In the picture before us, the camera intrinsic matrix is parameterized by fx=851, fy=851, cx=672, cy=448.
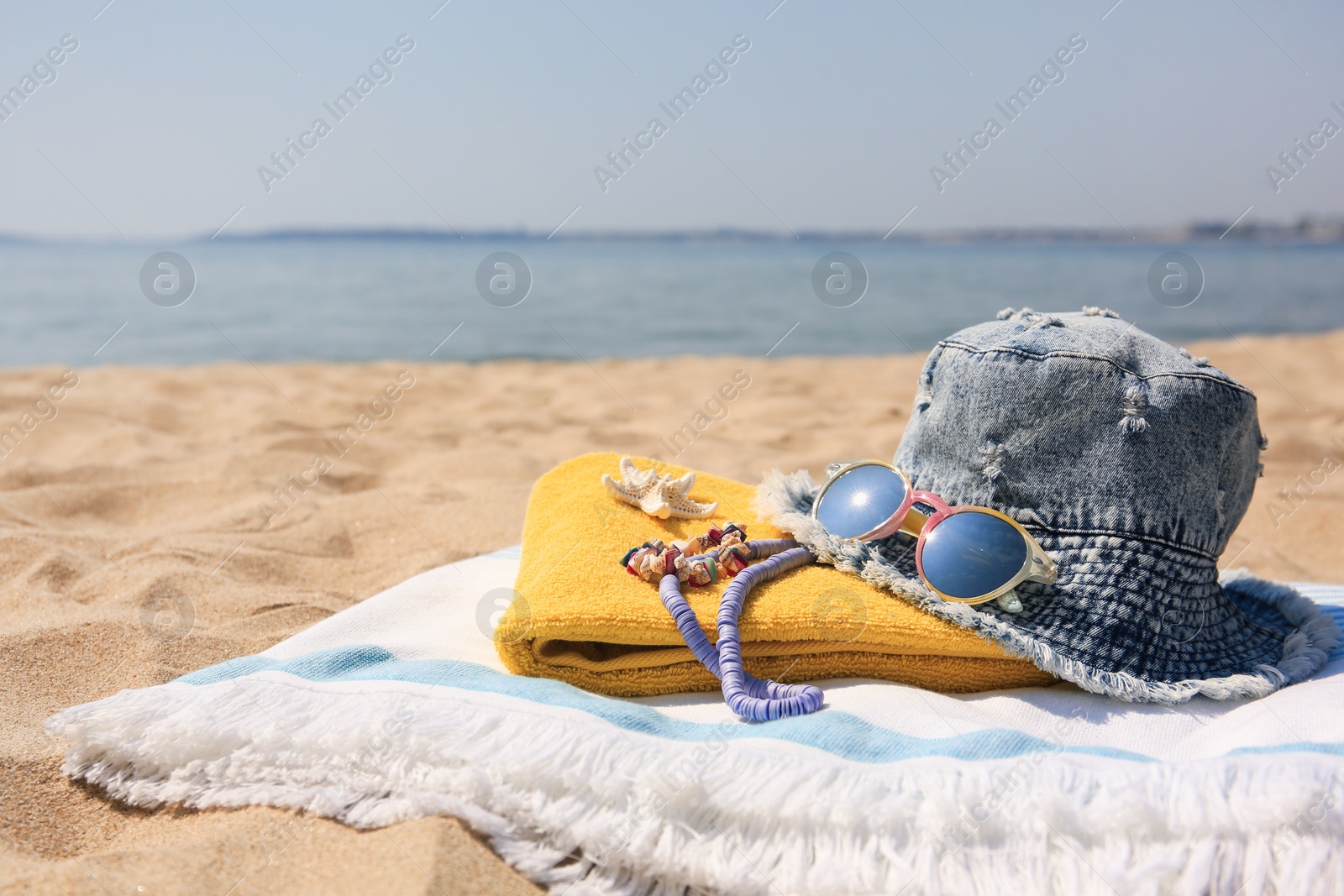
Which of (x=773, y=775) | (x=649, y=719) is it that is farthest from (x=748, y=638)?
(x=773, y=775)

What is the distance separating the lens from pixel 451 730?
5.36 ft

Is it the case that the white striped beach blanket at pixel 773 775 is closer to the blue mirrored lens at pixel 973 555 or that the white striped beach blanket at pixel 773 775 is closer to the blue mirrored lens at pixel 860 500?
the blue mirrored lens at pixel 973 555

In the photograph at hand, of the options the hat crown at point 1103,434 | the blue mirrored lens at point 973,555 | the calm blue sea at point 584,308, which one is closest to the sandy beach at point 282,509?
the blue mirrored lens at point 973,555

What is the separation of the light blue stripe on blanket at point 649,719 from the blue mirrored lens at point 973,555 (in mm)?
356

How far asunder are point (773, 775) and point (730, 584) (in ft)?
1.78

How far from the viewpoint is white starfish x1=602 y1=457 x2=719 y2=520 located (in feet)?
7.96

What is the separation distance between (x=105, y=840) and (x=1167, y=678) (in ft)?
7.14

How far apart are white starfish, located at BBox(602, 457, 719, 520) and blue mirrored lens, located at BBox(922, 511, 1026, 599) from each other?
71 cm

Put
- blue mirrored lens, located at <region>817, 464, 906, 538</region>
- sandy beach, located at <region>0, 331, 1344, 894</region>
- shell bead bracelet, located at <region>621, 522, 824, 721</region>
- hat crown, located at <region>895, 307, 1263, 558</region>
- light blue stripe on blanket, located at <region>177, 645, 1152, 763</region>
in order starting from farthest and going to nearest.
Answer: blue mirrored lens, located at <region>817, 464, 906, 538</region> < hat crown, located at <region>895, 307, 1263, 558</region> < shell bead bracelet, located at <region>621, 522, 824, 721</region> < light blue stripe on blanket, located at <region>177, 645, 1152, 763</region> < sandy beach, located at <region>0, 331, 1344, 894</region>

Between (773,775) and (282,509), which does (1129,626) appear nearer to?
(773,775)

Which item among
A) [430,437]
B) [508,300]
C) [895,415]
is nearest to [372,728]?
[430,437]

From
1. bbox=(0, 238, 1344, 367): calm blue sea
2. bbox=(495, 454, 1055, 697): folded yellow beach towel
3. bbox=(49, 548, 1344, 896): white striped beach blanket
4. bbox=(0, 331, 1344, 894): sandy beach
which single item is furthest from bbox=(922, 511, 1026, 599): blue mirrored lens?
bbox=(0, 238, 1344, 367): calm blue sea

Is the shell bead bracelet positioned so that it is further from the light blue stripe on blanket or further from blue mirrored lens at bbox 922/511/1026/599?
blue mirrored lens at bbox 922/511/1026/599

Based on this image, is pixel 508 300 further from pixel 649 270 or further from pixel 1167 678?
pixel 1167 678
